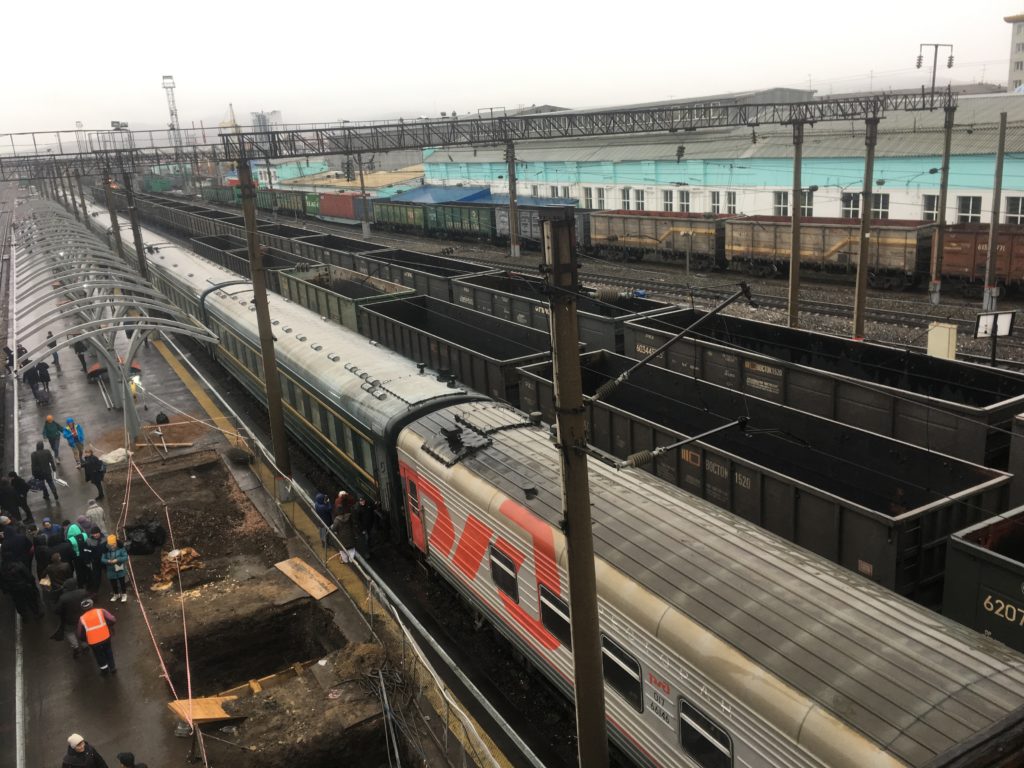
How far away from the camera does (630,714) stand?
8.33 meters

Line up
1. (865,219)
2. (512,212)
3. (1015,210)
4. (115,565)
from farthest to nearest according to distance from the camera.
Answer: (512,212) → (1015,210) → (865,219) → (115,565)

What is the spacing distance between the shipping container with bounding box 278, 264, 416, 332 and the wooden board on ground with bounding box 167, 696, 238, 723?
584 inches

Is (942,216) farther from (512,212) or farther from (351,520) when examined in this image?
(512,212)

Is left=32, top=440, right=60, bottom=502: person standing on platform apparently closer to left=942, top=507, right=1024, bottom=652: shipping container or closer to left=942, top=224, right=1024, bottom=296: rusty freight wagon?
left=942, top=507, right=1024, bottom=652: shipping container

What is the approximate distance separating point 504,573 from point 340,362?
8.55m

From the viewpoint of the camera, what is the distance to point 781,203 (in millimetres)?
48844

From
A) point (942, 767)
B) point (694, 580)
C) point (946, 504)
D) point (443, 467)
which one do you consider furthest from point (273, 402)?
point (942, 767)

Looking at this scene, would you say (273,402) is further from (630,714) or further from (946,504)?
(946,504)

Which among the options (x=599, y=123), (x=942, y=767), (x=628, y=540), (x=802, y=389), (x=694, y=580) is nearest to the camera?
(x=942, y=767)

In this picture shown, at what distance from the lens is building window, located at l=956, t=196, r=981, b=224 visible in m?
38.2

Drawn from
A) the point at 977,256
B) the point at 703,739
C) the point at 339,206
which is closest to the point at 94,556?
the point at 703,739

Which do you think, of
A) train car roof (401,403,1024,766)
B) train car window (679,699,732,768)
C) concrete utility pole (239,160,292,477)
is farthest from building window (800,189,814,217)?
train car window (679,699,732,768)

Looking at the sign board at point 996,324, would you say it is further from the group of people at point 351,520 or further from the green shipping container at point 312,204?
the green shipping container at point 312,204

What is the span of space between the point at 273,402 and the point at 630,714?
453 inches
